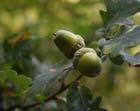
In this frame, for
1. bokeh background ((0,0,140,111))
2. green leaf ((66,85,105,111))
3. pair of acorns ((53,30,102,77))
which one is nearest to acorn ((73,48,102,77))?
pair of acorns ((53,30,102,77))

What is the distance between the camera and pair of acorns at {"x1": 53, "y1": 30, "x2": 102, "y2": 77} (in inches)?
48.7

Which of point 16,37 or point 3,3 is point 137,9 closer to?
point 16,37

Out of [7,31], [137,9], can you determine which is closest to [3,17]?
[7,31]

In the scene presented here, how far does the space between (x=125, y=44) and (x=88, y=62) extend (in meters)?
0.11

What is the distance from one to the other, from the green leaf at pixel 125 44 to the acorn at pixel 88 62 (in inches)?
1.7

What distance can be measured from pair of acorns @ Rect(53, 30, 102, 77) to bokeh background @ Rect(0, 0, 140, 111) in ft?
4.11

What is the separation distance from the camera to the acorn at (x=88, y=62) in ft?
4.05

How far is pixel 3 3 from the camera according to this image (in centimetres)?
264

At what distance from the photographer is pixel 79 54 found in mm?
1265

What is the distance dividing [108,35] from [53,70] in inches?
8.7

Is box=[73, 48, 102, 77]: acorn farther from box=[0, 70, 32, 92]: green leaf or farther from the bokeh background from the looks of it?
the bokeh background

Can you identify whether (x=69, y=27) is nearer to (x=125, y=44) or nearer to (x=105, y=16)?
(x=105, y=16)

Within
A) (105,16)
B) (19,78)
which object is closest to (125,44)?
(105,16)

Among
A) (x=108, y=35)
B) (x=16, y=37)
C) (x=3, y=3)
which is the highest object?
(x=108, y=35)
